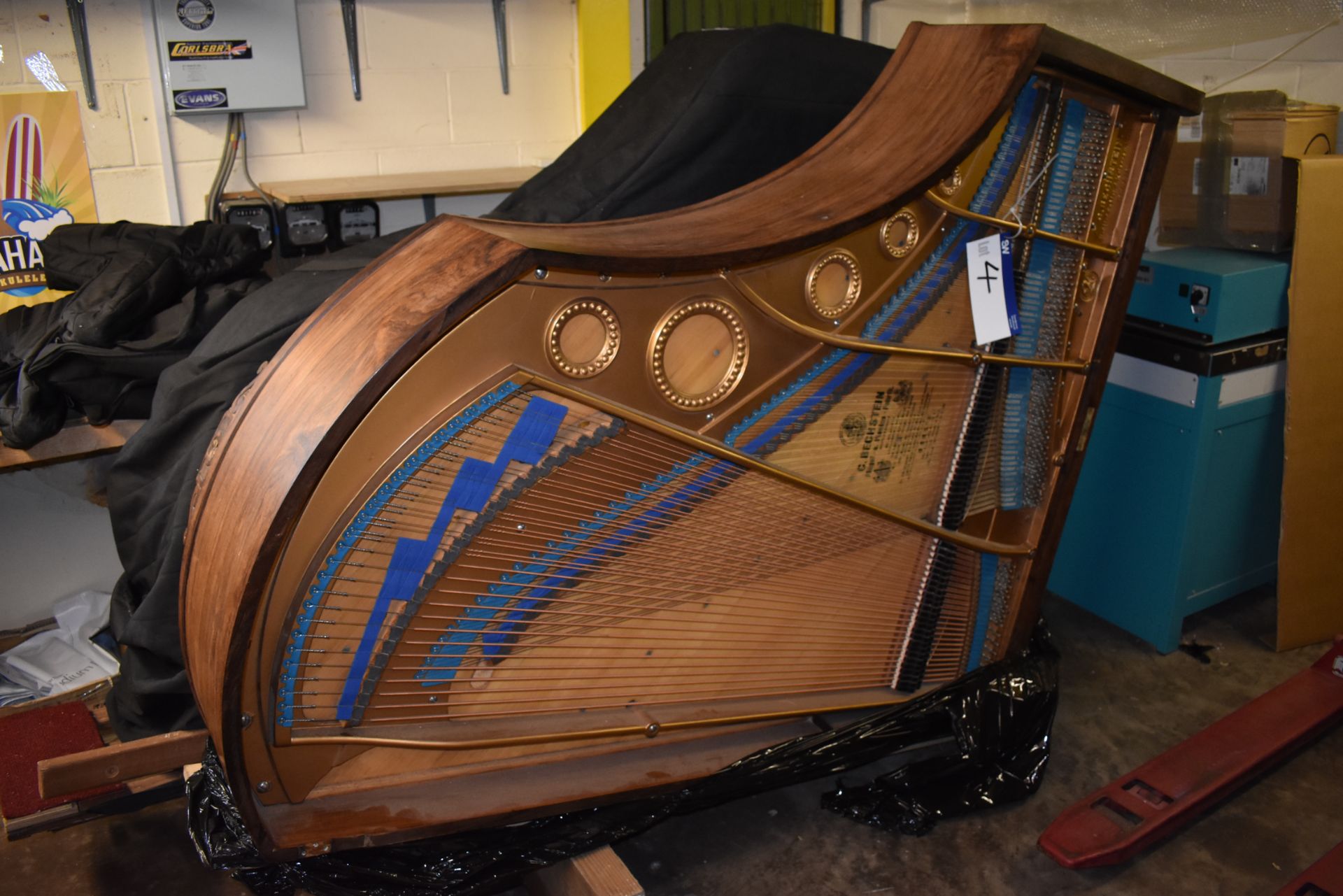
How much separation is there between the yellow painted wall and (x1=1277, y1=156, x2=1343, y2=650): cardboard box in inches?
71.2

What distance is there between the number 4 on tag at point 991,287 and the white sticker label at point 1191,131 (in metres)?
1.33

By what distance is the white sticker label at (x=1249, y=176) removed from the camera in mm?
2395

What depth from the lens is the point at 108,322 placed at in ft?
6.53

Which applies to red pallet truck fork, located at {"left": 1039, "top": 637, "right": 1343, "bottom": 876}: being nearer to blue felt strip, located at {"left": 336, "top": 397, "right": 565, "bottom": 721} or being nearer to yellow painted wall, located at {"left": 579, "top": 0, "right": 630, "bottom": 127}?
blue felt strip, located at {"left": 336, "top": 397, "right": 565, "bottom": 721}

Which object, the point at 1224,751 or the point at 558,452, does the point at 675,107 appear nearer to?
the point at 558,452

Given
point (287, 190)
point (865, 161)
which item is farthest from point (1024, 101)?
point (287, 190)

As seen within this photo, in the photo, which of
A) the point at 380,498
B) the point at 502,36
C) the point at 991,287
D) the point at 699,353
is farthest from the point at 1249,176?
the point at 380,498

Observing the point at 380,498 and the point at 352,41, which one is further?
the point at 352,41

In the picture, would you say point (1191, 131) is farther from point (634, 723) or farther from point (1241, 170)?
point (634, 723)

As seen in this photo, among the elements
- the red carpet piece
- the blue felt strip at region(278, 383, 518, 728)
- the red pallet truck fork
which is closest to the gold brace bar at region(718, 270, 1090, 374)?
the blue felt strip at region(278, 383, 518, 728)

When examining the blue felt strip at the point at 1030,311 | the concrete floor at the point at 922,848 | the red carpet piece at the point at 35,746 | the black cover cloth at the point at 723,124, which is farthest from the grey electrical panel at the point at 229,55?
the blue felt strip at the point at 1030,311

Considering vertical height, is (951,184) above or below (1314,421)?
above

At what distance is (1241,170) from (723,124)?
4.88 feet

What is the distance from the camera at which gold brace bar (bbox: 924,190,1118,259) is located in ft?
5.00
